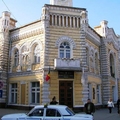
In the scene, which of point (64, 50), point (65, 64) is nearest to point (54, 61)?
point (65, 64)

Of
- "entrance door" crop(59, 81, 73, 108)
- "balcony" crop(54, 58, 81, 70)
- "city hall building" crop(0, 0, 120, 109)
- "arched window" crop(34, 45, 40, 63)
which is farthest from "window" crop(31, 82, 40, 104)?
"balcony" crop(54, 58, 81, 70)

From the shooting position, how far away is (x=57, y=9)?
2277 cm

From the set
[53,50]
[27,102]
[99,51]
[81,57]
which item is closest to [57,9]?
[53,50]

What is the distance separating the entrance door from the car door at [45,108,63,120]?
11.8 m

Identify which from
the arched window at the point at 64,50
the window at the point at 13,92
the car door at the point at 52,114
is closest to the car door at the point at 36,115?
the car door at the point at 52,114

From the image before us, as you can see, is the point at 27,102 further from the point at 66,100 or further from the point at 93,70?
the point at 93,70

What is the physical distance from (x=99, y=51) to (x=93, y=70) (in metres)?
4.14

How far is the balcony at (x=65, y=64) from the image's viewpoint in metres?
20.7

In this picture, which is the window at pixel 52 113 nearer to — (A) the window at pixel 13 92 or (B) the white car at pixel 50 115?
(B) the white car at pixel 50 115

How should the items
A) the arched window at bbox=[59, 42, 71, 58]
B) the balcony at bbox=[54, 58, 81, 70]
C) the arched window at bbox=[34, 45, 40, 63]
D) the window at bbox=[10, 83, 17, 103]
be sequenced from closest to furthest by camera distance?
the balcony at bbox=[54, 58, 81, 70] < the arched window at bbox=[59, 42, 71, 58] < the arched window at bbox=[34, 45, 40, 63] < the window at bbox=[10, 83, 17, 103]

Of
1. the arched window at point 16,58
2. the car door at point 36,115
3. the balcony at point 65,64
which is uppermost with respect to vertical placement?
the arched window at point 16,58

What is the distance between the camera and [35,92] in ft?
72.9

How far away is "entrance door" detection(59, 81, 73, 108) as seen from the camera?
69.5 feet

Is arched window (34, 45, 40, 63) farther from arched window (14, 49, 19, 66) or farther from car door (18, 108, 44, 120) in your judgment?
car door (18, 108, 44, 120)
